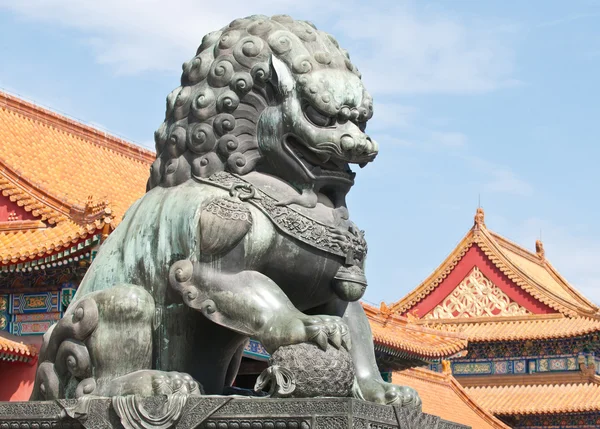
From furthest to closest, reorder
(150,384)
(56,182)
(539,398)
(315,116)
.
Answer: (539,398) → (56,182) → (315,116) → (150,384)

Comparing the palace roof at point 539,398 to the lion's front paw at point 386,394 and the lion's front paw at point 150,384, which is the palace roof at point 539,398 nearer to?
the lion's front paw at point 386,394

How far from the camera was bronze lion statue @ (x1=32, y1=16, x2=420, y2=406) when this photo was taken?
482 centimetres

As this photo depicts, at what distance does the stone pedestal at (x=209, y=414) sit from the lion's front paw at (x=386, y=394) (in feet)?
0.22

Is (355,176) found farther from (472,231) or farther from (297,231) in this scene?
(472,231)

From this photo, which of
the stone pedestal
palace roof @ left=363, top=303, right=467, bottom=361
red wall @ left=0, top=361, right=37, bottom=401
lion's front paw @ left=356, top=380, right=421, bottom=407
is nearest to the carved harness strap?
lion's front paw @ left=356, top=380, right=421, bottom=407

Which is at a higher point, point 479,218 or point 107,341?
point 479,218

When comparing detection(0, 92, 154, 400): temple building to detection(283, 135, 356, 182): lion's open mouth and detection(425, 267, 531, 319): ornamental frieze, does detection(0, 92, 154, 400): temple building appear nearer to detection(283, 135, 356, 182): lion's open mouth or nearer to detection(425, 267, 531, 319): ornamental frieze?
detection(283, 135, 356, 182): lion's open mouth

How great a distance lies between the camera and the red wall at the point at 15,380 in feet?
58.1

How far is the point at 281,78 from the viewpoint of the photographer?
5.02 metres

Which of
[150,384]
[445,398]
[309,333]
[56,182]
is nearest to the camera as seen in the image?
[309,333]

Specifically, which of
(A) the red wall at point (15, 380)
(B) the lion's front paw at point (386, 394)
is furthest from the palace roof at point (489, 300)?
(B) the lion's front paw at point (386, 394)

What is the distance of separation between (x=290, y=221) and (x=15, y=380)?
1371 cm

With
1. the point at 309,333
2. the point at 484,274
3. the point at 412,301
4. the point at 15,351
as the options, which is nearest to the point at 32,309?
the point at 15,351

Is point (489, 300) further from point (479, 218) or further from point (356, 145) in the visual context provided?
point (356, 145)
